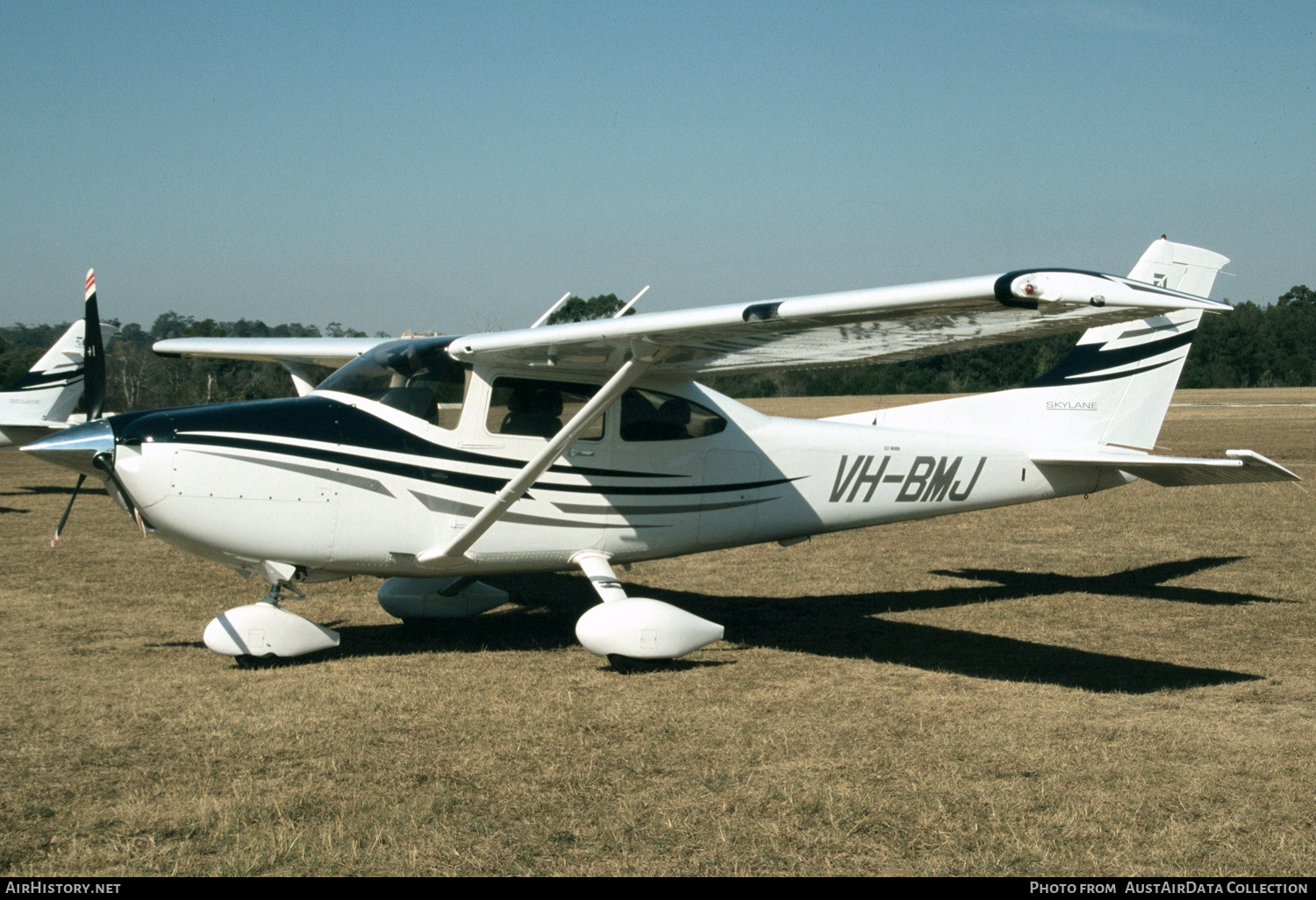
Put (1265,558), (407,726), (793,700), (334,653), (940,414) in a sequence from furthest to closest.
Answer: (1265,558) < (940,414) < (334,653) < (793,700) < (407,726)

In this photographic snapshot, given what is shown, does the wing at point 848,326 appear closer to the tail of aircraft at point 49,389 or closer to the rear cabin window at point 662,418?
the rear cabin window at point 662,418

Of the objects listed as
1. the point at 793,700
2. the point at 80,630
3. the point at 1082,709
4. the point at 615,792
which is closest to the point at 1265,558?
the point at 1082,709

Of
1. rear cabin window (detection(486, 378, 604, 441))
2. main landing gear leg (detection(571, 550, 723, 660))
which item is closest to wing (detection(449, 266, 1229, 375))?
rear cabin window (detection(486, 378, 604, 441))

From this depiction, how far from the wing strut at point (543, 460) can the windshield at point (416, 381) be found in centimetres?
66

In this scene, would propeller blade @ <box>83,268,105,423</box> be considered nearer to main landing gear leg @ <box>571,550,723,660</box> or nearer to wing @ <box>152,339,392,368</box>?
wing @ <box>152,339,392,368</box>

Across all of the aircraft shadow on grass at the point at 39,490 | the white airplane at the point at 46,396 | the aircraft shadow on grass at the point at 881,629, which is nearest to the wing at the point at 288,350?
the aircraft shadow on grass at the point at 881,629

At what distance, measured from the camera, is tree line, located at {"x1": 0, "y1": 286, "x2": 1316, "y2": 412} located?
137ft

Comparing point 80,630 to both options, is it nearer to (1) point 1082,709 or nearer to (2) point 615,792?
(2) point 615,792

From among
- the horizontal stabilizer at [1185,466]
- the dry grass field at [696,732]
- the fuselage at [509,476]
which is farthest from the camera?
the horizontal stabilizer at [1185,466]

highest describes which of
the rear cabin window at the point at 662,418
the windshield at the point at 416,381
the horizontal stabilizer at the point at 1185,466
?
the windshield at the point at 416,381

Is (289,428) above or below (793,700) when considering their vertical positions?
above

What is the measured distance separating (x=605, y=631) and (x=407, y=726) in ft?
5.03

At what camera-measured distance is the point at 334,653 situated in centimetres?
700

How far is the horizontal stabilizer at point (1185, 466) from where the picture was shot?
7.76 meters
